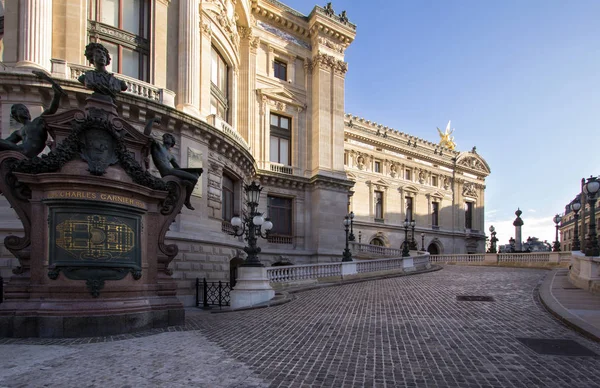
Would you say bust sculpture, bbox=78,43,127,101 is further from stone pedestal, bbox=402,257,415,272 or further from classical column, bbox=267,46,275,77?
classical column, bbox=267,46,275,77

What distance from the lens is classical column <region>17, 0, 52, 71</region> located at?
1547 cm

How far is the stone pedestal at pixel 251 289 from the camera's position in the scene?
13.8 meters

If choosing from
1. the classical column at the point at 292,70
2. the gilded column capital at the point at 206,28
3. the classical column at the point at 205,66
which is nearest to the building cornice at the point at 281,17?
the classical column at the point at 292,70

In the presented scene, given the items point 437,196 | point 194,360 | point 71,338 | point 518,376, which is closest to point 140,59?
point 71,338

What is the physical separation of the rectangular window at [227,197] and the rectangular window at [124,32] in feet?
22.1

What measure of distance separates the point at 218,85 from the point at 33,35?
31.4 ft

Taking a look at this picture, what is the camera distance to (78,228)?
8.80m

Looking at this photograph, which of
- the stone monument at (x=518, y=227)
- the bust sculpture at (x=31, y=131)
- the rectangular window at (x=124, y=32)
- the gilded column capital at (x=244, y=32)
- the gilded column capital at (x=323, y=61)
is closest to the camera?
the bust sculpture at (x=31, y=131)

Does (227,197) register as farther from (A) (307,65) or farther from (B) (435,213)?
(B) (435,213)

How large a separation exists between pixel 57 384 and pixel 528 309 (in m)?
11.9

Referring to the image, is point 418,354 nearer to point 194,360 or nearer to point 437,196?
point 194,360

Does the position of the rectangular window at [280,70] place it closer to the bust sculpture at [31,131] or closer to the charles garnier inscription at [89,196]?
the bust sculpture at [31,131]

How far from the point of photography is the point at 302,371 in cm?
594

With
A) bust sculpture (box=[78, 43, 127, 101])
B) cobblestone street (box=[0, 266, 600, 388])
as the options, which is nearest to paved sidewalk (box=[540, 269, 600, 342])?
cobblestone street (box=[0, 266, 600, 388])
